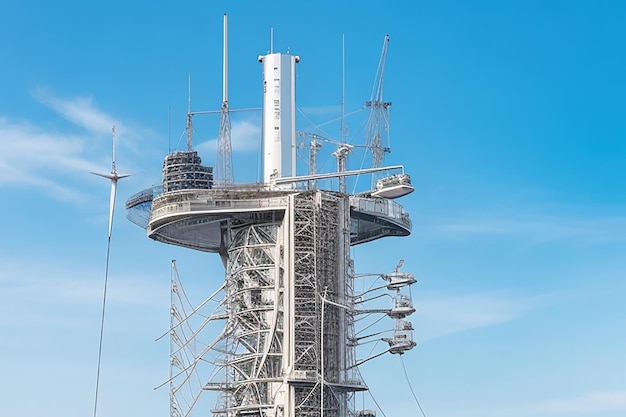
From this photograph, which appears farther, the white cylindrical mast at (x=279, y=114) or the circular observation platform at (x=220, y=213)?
the white cylindrical mast at (x=279, y=114)

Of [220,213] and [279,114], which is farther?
[279,114]

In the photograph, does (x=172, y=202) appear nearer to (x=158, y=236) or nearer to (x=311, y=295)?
(x=158, y=236)

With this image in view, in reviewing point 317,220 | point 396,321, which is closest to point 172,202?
point 317,220

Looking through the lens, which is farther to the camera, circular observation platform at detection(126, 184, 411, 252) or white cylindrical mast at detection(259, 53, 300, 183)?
white cylindrical mast at detection(259, 53, 300, 183)

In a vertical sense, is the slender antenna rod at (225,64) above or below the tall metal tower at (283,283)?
above

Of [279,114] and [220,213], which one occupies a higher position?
[279,114]

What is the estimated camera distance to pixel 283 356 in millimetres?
131000

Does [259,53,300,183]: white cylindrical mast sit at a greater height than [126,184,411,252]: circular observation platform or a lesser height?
greater

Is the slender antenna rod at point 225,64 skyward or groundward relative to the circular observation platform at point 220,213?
skyward

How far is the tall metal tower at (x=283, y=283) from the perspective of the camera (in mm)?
131000

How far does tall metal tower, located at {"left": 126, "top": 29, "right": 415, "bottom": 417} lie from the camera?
430 ft

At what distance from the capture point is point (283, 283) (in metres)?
134

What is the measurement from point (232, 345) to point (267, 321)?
4615mm

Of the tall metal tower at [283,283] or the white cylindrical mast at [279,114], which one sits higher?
the white cylindrical mast at [279,114]
